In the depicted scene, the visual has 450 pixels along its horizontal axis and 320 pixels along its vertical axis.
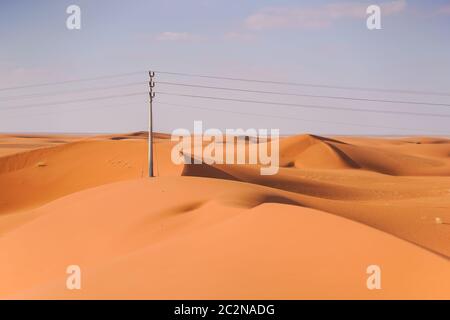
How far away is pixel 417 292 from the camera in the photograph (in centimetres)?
834

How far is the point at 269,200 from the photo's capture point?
18.2 metres

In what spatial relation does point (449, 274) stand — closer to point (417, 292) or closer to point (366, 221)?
point (417, 292)

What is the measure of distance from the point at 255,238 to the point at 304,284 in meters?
2.31

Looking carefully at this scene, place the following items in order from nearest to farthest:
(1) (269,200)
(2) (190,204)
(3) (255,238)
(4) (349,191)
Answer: (3) (255,238) < (2) (190,204) < (1) (269,200) < (4) (349,191)

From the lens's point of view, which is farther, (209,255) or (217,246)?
(217,246)

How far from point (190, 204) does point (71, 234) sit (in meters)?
3.29

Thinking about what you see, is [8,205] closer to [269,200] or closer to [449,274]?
[269,200]

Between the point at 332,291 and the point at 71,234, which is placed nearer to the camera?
the point at 332,291

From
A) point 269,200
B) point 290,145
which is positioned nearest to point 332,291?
point 269,200

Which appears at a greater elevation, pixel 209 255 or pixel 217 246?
pixel 217 246

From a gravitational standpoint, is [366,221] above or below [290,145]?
below
